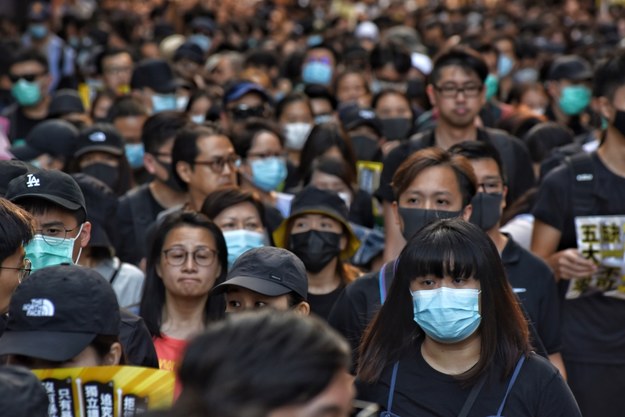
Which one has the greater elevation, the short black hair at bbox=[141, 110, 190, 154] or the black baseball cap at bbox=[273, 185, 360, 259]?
the short black hair at bbox=[141, 110, 190, 154]

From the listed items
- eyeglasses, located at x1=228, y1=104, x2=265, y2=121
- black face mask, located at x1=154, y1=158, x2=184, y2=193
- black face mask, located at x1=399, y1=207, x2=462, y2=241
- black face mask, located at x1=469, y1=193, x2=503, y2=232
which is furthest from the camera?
eyeglasses, located at x1=228, y1=104, x2=265, y2=121

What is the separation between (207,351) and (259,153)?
6.26 metres

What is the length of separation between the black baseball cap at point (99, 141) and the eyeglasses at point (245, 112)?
1397 mm

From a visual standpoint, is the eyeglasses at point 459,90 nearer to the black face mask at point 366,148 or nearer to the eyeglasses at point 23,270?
the black face mask at point 366,148

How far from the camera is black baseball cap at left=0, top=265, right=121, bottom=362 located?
11.7 ft

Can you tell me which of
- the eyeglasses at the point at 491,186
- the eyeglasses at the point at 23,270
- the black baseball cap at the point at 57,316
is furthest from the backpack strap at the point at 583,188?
the black baseball cap at the point at 57,316

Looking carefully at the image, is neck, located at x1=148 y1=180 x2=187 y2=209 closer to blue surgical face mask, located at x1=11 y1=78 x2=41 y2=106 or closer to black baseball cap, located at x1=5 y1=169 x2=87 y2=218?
black baseball cap, located at x1=5 y1=169 x2=87 y2=218

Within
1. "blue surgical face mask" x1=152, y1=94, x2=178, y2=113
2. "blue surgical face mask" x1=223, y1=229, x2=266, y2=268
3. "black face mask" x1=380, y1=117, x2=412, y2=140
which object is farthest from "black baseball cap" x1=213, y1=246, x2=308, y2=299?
"blue surgical face mask" x1=152, y1=94, x2=178, y2=113

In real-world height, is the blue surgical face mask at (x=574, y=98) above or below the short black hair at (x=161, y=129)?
above

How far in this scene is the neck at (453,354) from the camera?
13.9 ft

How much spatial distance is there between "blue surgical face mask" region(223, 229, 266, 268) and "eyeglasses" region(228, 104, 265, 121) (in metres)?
3.58

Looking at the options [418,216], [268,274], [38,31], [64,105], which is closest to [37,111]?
[64,105]

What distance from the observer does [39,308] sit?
3.62m

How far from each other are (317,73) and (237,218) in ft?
26.7
